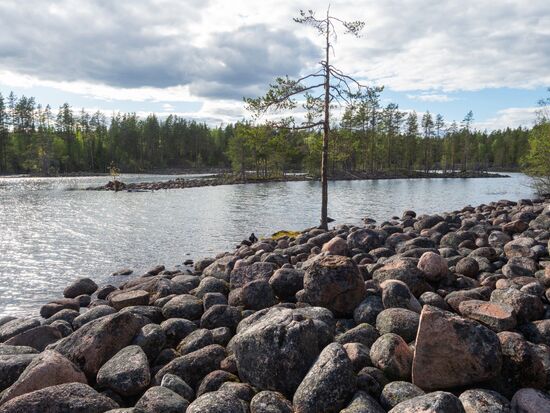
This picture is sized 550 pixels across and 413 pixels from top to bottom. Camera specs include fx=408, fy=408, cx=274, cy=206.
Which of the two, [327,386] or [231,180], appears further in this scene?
[231,180]

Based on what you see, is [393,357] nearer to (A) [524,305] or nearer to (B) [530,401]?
(B) [530,401]

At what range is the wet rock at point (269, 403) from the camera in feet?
15.4

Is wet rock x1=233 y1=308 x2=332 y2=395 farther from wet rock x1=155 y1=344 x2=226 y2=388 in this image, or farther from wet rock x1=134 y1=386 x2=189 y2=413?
wet rock x1=134 y1=386 x2=189 y2=413

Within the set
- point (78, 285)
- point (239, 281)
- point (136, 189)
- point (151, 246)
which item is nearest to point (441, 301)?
point (239, 281)

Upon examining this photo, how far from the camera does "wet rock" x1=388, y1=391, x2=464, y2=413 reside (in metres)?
4.04

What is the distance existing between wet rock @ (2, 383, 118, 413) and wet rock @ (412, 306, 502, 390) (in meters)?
3.84

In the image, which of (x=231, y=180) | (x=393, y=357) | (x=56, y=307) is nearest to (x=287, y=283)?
(x=393, y=357)

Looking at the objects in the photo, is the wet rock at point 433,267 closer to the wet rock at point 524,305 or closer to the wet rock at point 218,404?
the wet rock at point 524,305

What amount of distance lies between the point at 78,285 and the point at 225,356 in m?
8.23

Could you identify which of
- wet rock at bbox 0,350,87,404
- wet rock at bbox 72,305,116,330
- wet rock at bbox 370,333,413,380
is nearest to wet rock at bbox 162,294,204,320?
wet rock at bbox 72,305,116,330

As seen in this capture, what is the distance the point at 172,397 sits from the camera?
196 inches

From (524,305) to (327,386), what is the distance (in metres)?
3.70

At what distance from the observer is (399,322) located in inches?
243

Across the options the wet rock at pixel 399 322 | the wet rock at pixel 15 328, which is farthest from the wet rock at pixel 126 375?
the wet rock at pixel 15 328
